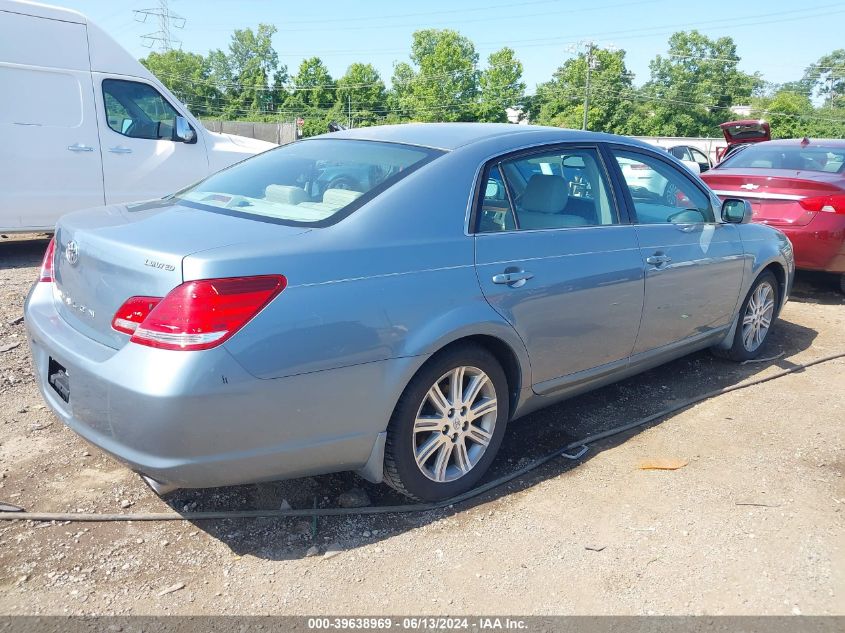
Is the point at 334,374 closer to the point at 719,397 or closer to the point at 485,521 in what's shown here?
the point at 485,521

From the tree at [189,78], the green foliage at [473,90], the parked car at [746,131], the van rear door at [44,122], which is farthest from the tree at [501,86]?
the van rear door at [44,122]

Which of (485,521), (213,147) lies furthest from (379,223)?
(213,147)

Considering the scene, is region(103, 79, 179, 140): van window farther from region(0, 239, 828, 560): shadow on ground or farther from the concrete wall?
the concrete wall

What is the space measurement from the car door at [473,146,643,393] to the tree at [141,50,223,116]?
87780mm

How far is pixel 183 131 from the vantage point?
8.27 m

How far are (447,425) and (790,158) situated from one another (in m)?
6.42

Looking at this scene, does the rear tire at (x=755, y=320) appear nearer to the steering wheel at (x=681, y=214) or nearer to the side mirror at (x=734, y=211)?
the side mirror at (x=734, y=211)

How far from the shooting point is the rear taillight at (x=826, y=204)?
6.80 metres

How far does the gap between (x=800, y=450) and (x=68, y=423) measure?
3498 millimetres

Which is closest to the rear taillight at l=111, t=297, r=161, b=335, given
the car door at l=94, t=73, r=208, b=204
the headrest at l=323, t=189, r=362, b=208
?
the headrest at l=323, t=189, r=362, b=208

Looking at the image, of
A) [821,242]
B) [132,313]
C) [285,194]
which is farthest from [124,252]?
[821,242]

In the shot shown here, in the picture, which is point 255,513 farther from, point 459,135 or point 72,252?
point 459,135

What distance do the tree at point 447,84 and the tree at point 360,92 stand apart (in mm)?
4761

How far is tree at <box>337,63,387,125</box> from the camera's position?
8550 centimetres
